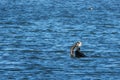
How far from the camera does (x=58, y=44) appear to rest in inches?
2137

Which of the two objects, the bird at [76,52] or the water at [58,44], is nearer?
the water at [58,44]

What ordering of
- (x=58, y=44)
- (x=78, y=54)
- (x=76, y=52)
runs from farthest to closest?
(x=58, y=44) < (x=78, y=54) < (x=76, y=52)

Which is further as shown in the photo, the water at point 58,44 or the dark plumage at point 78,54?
the dark plumage at point 78,54

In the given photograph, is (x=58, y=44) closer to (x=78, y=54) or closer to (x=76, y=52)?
(x=78, y=54)

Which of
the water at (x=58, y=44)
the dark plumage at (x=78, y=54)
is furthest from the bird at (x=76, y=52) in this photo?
the water at (x=58, y=44)

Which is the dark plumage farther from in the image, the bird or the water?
the water

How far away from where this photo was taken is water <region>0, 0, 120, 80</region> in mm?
42531

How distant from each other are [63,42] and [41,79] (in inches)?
604

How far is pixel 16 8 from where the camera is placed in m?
95.4

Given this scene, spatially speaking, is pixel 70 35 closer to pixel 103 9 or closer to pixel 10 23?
pixel 10 23

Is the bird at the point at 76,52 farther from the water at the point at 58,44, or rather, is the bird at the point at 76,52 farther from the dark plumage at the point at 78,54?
the water at the point at 58,44

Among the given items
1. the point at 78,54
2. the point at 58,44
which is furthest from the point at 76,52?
the point at 58,44

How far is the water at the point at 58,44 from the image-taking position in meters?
42.5

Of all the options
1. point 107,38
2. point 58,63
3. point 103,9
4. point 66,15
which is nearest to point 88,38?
point 107,38
